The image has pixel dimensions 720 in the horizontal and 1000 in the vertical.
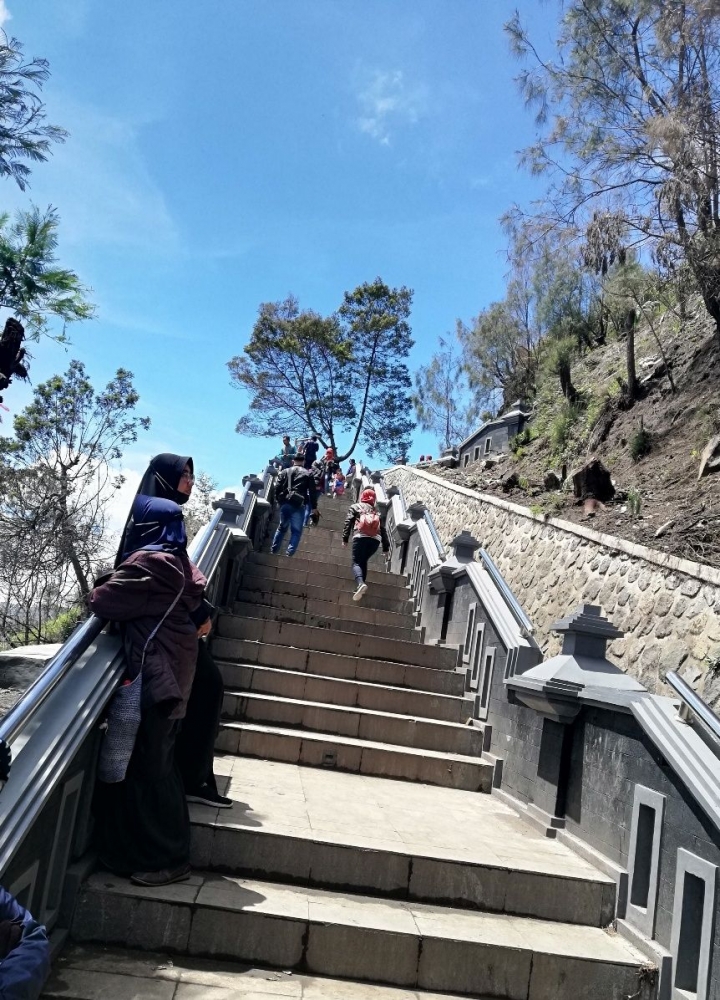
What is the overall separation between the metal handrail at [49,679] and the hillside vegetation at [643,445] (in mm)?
6196

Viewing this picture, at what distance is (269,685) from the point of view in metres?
6.23

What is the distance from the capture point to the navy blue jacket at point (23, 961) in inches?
71.3

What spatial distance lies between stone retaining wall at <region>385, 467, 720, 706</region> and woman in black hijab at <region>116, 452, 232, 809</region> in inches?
170

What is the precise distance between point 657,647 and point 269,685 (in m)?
3.75

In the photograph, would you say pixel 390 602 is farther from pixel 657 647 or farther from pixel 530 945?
pixel 530 945

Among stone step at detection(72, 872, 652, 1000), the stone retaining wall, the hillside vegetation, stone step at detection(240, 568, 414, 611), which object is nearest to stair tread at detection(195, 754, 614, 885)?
stone step at detection(72, 872, 652, 1000)

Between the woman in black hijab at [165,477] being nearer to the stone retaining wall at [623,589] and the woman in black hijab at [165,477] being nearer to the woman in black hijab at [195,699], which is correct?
the woman in black hijab at [195,699]

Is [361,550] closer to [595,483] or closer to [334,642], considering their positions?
[334,642]

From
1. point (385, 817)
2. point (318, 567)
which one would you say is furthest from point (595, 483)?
point (385, 817)

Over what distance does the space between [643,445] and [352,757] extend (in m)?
8.57

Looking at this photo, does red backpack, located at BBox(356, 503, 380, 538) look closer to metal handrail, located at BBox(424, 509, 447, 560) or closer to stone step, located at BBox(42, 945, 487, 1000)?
metal handrail, located at BBox(424, 509, 447, 560)

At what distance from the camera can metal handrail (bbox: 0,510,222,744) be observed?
2.74 metres

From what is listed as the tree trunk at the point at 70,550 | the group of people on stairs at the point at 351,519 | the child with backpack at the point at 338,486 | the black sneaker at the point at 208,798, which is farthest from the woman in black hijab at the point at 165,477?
the child with backpack at the point at 338,486

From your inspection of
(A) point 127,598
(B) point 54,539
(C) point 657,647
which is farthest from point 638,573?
(B) point 54,539
